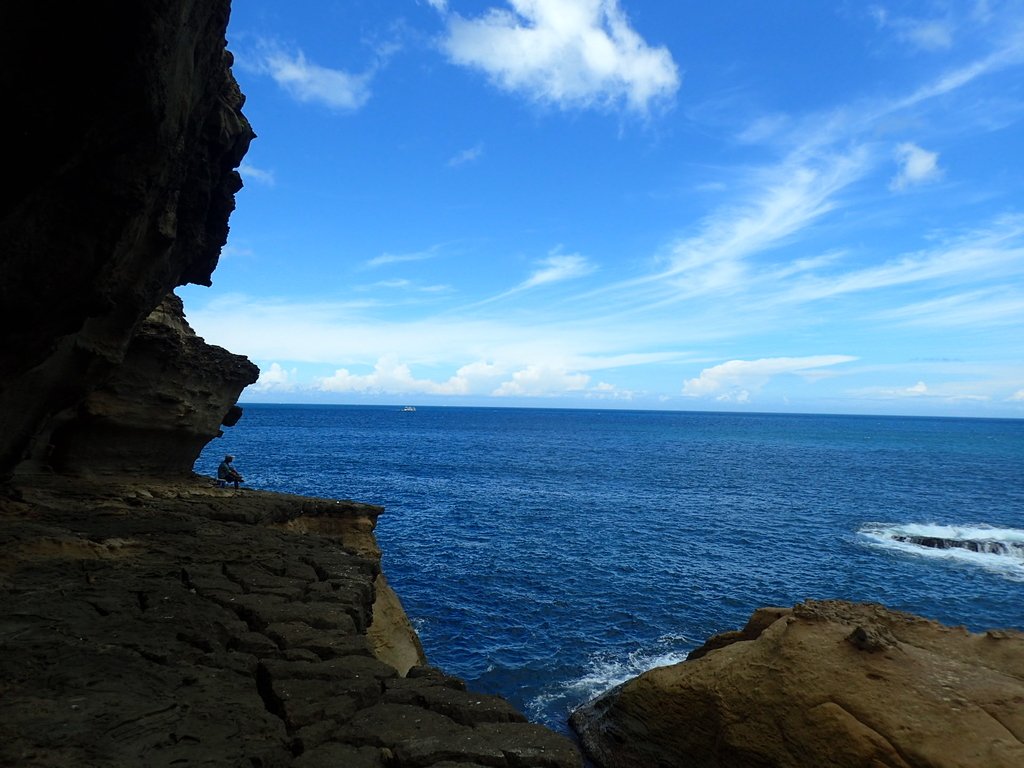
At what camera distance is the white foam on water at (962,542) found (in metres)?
33.6

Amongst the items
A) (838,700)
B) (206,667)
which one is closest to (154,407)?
(206,667)

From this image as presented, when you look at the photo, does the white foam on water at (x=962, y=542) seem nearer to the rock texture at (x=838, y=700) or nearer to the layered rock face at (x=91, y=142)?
the rock texture at (x=838, y=700)

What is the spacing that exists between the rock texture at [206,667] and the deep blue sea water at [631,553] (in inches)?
386

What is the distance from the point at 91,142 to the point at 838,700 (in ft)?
48.2

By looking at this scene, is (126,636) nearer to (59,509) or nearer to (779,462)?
(59,509)

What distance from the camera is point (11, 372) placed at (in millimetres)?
11227

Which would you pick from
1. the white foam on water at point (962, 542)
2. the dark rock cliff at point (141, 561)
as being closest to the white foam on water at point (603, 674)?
the dark rock cliff at point (141, 561)

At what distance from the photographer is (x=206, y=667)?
8383 mm

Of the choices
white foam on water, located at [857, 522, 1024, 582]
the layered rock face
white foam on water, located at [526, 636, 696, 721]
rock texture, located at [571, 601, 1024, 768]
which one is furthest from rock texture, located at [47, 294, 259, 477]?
white foam on water, located at [857, 522, 1024, 582]

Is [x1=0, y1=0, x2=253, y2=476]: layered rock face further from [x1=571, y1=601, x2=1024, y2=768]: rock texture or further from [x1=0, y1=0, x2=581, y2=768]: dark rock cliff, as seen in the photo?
[x1=571, y1=601, x2=1024, y2=768]: rock texture

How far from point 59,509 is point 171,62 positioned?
473 inches

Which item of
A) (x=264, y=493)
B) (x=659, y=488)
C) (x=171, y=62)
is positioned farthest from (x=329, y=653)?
(x=659, y=488)

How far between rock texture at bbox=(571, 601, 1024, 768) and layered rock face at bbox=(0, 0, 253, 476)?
45.7ft

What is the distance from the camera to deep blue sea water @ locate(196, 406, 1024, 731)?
73.8 ft
